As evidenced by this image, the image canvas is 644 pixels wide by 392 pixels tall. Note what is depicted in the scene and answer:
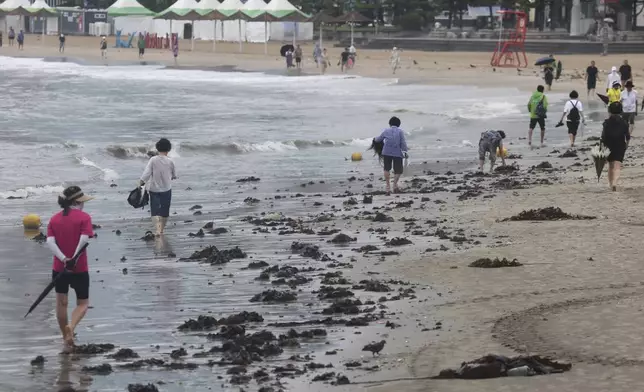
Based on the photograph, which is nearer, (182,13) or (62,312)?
(62,312)

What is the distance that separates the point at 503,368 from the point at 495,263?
4.44m

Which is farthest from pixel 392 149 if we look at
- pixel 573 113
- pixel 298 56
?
pixel 298 56

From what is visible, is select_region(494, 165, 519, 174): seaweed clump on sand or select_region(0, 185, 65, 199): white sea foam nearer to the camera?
select_region(0, 185, 65, 199): white sea foam

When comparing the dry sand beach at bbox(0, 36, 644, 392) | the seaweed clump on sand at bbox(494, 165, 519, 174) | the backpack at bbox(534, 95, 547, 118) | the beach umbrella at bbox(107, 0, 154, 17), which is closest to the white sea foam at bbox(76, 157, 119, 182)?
the dry sand beach at bbox(0, 36, 644, 392)

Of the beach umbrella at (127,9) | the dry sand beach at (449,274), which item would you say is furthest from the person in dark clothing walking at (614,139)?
the beach umbrella at (127,9)

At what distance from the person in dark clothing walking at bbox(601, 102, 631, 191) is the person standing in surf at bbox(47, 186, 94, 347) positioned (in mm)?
10304

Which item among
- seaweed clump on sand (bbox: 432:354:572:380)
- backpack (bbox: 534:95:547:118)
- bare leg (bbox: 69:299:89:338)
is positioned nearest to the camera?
seaweed clump on sand (bbox: 432:354:572:380)

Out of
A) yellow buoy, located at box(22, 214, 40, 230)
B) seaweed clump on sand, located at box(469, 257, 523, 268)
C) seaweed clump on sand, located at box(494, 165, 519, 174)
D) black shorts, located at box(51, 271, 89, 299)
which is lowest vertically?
yellow buoy, located at box(22, 214, 40, 230)

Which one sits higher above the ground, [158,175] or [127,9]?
[127,9]

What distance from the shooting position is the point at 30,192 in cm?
2220

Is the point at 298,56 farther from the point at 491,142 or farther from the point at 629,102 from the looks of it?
the point at 491,142

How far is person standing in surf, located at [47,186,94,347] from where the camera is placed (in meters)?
10.0

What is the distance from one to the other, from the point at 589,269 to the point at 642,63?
54805mm

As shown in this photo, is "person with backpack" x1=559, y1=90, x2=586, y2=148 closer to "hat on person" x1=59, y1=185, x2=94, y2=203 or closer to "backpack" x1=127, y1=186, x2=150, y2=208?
"backpack" x1=127, y1=186, x2=150, y2=208
